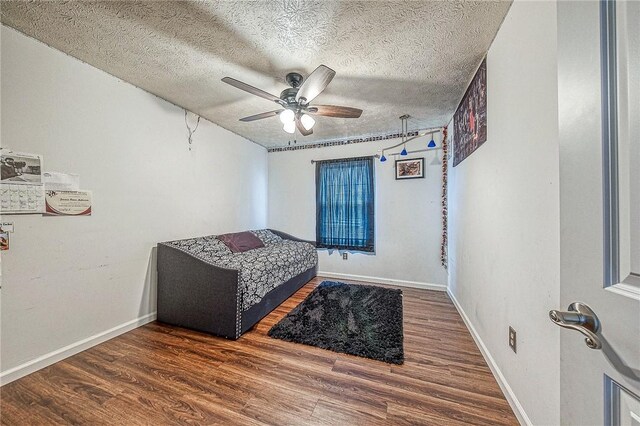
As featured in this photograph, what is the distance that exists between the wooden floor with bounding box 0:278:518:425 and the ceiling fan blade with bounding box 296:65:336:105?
2068 millimetres

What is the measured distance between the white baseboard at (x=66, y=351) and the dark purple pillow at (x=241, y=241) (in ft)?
3.71

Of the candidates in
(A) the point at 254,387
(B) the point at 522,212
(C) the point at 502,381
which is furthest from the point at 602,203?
(A) the point at 254,387

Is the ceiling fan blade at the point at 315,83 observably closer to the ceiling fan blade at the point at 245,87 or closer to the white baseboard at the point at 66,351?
the ceiling fan blade at the point at 245,87

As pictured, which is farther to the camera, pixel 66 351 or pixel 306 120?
pixel 306 120

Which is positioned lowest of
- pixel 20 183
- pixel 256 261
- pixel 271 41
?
pixel 256 261

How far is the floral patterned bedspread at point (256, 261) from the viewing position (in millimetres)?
2262

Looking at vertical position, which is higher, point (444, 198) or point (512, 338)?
point (444, 198)

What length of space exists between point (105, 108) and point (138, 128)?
0.29 meters

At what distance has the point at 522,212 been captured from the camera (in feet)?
4.10

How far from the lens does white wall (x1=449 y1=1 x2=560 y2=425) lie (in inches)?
39.9

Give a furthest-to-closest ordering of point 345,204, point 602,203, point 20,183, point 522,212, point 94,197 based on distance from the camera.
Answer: point 345,204 → point 94,197 → point 20,183 → point 522,212 → point 602,203

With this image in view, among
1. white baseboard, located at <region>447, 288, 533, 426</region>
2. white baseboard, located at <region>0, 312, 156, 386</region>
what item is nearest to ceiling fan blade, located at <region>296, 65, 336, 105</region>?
white baseboard, located at <region>447, 288, 533, 426</region>

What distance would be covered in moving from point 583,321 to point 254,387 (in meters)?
1.67

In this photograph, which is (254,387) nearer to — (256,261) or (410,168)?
(256,261)
